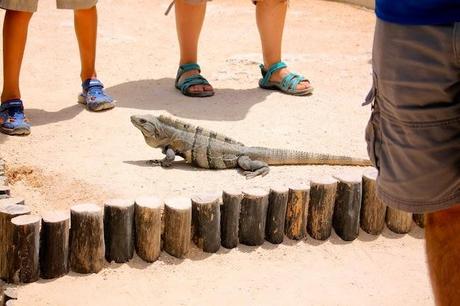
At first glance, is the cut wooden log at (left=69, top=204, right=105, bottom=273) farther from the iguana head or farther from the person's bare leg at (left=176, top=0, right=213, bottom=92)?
the person's bare leg at (left=176, top=0, right=213, bottom=92)

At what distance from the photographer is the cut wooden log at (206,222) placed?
410 cm

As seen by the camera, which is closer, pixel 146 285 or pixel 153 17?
pixel 146 285

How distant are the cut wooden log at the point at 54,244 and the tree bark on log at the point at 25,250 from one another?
0.04m

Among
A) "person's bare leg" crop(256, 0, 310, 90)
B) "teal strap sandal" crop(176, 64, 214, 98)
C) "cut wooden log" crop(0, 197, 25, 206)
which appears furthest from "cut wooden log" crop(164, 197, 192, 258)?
"person's bare leg" crop(256, 0, 310, 90)

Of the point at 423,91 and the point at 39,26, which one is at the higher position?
the point at 423,91

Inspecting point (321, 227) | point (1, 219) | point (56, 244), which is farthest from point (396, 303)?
point (1, 219)

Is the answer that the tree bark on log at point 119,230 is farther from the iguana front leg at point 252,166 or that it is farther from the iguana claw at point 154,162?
the iguana front leg at point 252,166

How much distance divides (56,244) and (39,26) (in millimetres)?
6022

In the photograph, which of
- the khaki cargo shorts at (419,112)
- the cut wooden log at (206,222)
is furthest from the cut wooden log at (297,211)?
the khaki cargo shorts at (419,112)

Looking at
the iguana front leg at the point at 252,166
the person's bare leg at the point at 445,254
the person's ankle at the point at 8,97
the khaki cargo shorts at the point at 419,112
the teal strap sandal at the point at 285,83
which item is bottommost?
the teal strap sandal at the point at 285,83

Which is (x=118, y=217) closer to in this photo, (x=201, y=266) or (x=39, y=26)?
(x=201, y=266)

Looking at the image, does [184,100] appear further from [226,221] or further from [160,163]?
[226,221]

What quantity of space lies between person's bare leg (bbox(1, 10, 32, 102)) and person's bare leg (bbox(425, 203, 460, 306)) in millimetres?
4321

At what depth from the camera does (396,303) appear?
12.7 feet
